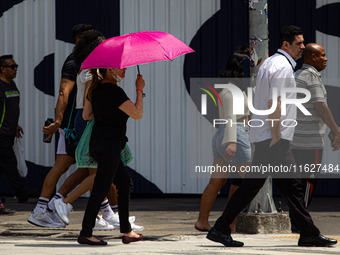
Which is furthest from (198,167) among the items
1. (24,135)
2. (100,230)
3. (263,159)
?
(263,159)

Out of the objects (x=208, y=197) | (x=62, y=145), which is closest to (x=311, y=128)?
(x=208, y=197)

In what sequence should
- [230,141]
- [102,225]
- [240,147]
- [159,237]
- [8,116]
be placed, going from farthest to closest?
[8,116], [102,225], [240,147], [230,141], [159,237]

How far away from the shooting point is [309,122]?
7.46 meters

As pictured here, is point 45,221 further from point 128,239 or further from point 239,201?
point 239,201

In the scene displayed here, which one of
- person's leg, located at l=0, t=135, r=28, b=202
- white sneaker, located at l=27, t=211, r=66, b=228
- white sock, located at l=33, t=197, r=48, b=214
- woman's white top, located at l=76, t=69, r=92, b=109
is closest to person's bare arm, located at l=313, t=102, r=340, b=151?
woman's white top, located at l=76, t=69, r=92, b=109

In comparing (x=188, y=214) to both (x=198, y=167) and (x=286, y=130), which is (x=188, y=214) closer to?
(x=198, y=167)

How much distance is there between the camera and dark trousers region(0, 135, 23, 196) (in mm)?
10359

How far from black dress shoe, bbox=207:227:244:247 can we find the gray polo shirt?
1.36 meters

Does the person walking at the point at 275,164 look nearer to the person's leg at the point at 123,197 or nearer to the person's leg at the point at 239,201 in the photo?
the person's leg at the point at 239,201

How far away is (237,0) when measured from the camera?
36.4ft

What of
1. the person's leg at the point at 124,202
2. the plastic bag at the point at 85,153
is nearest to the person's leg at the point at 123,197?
the person's leg at the point at 124,202

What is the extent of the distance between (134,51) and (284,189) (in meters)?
1.70

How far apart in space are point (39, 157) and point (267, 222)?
5.14 meters

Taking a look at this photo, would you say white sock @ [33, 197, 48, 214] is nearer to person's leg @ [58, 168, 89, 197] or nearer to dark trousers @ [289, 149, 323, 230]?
person's leg @ [58, 168, 89, 197]
